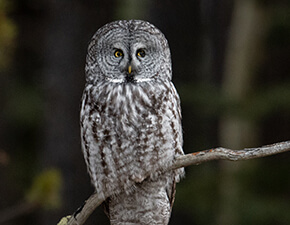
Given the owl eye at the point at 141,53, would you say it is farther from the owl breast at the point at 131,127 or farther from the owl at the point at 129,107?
the owl breast at the point at 131,127

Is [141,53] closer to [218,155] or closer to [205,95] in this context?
[218,155]

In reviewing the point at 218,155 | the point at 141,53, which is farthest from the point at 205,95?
the point at 218,155

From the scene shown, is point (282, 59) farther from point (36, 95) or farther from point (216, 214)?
point (36, 95)

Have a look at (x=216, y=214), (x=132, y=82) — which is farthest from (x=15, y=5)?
(x=132, y=82)

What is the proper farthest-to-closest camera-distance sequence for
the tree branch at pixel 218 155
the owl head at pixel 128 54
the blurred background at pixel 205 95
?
1. the blurred background at pixel 205 95
2. the owl head at pixel 128 54
3. the tree branch at pixel 218 155

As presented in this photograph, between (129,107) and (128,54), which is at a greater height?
(128,54)

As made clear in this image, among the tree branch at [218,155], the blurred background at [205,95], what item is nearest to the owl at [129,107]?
the tree branch at [218,155]

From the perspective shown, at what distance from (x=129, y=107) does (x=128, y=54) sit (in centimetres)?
38

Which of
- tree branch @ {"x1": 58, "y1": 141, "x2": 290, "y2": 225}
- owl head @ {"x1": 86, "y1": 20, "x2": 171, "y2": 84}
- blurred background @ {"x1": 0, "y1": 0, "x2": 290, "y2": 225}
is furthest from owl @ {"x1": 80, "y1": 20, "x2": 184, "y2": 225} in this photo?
blurred background @ {"x1": 0, "y1": 0, "x2": 290, "y2": 225}

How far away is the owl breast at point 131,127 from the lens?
403cm

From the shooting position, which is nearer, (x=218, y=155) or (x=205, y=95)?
(x=218, y=155)

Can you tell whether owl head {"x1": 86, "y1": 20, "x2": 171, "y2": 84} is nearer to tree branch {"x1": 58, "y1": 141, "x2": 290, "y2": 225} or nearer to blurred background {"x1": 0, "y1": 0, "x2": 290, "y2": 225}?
tree branch {"x1": 58, "y1": 141, "x2": 290, "y2": 225}

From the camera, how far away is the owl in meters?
4.00

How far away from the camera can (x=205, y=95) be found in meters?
6.57
